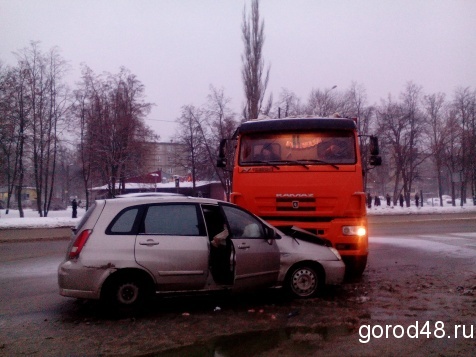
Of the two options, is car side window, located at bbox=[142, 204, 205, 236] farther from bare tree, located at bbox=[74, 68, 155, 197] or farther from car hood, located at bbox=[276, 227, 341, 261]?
bare tree, located at bbox=[74, 68, 155, 197]

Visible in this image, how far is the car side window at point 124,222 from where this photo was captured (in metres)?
6.27

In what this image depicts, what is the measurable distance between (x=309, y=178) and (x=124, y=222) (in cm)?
375

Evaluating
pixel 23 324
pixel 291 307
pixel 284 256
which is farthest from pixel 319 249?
pixel 23 324

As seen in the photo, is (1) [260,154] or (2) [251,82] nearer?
(1) [260,154]

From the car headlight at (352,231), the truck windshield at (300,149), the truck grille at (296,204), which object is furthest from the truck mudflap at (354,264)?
the truck windshield at (300,149)

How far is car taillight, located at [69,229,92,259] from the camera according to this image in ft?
20.0

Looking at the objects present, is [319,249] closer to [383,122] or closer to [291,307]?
[291,307]

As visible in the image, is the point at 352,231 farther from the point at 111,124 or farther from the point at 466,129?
the point at 466,129

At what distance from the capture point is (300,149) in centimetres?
902

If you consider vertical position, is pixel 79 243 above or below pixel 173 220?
below

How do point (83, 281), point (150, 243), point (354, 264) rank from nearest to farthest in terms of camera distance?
1. point (83, 281)
2. point (150, 243)
3. point (354, 264)

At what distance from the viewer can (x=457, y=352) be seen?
4688mm

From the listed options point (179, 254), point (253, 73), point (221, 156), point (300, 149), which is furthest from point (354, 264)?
point (253, 73)

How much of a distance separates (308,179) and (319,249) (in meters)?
1.78
